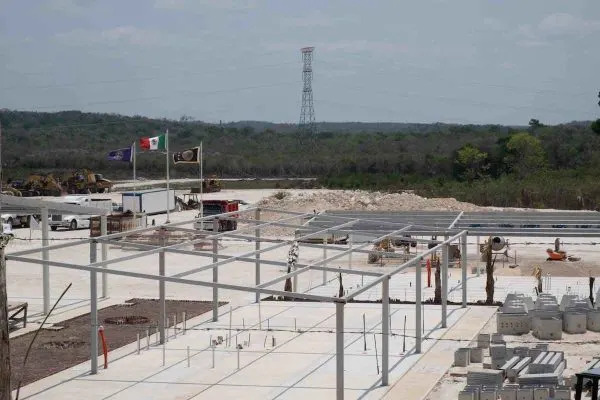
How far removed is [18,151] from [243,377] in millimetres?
119762

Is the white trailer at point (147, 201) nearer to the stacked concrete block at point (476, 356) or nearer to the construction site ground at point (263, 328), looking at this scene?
the construction site ground at point (263, 328)

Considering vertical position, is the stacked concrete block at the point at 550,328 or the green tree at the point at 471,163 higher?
the green tree at the point at 471,163

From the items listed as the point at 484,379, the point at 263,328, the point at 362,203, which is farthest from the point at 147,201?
the point at 484,379

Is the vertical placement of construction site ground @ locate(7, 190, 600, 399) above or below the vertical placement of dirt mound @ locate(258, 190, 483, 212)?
below

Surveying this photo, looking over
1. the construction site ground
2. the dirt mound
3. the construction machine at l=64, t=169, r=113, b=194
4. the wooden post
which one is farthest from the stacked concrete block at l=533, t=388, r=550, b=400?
the construction machine at l=64, t=169, r=113, b=194

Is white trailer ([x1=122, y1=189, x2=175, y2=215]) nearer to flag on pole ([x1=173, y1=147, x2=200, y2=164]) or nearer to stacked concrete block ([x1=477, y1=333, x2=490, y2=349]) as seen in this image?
flag on pole ([x1=173, y1=147, x2=200, y2=164])

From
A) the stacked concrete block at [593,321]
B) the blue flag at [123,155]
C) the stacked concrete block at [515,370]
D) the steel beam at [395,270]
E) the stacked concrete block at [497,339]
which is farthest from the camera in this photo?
the blue flag at [123,155]

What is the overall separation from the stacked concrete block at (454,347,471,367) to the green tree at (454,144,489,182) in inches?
2495

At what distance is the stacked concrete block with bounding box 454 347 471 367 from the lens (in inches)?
950

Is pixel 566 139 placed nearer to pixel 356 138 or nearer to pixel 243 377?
pixel 356 138

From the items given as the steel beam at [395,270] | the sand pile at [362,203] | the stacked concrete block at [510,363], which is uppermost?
the steel beam at [395,270]

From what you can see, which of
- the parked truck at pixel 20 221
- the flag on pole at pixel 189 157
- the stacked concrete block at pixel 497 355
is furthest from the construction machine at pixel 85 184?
the stacked concrete block at pixel 497 355

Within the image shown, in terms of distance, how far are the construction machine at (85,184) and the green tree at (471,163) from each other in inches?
1106

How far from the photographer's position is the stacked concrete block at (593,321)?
28594mm
